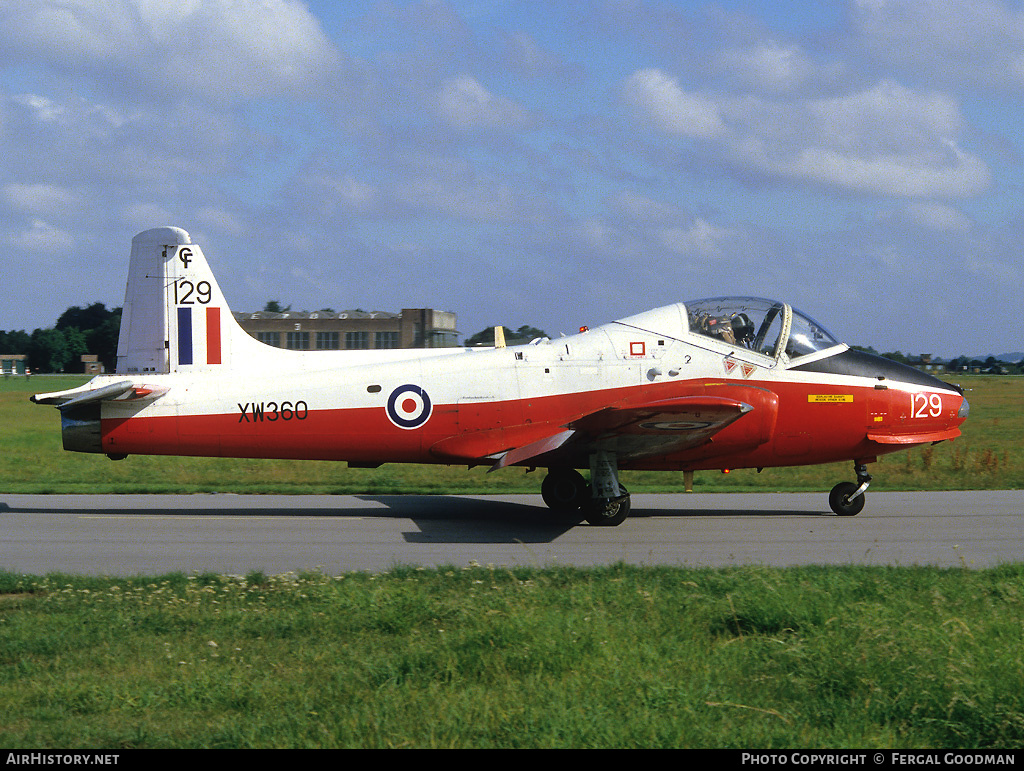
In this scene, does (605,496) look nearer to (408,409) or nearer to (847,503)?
(408,409)

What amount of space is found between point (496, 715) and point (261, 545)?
6.46 meters

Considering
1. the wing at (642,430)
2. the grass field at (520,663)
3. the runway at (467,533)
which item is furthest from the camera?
the wing at (642,430)

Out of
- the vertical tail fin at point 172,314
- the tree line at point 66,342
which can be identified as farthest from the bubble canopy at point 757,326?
the tree line at point 66,342

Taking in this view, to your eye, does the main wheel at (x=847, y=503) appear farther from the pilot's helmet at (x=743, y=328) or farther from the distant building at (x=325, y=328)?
the distant building at (x=325, y=328)

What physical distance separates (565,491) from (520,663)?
300 inches

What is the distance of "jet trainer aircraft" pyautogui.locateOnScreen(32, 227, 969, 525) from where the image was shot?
39.7 ft

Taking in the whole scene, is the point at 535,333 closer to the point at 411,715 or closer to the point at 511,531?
the point at 511,531

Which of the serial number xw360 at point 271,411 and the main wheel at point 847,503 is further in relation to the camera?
the main wheel at point 847,503

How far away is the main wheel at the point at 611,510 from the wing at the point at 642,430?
629 millimetres

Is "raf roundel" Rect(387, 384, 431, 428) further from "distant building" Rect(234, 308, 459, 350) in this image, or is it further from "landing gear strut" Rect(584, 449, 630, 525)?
"distant building" Rect(234, 308, 459, 350)

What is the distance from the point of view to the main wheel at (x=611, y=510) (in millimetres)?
11922

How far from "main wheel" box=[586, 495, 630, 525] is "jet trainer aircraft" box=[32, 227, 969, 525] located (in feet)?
0.09

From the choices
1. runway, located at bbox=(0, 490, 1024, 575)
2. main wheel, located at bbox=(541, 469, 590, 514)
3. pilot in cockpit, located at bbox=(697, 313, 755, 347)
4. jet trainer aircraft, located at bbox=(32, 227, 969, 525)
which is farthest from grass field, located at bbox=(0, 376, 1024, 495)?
pilot in cockpit, located at bbox=(697, 313, 755, 347)
